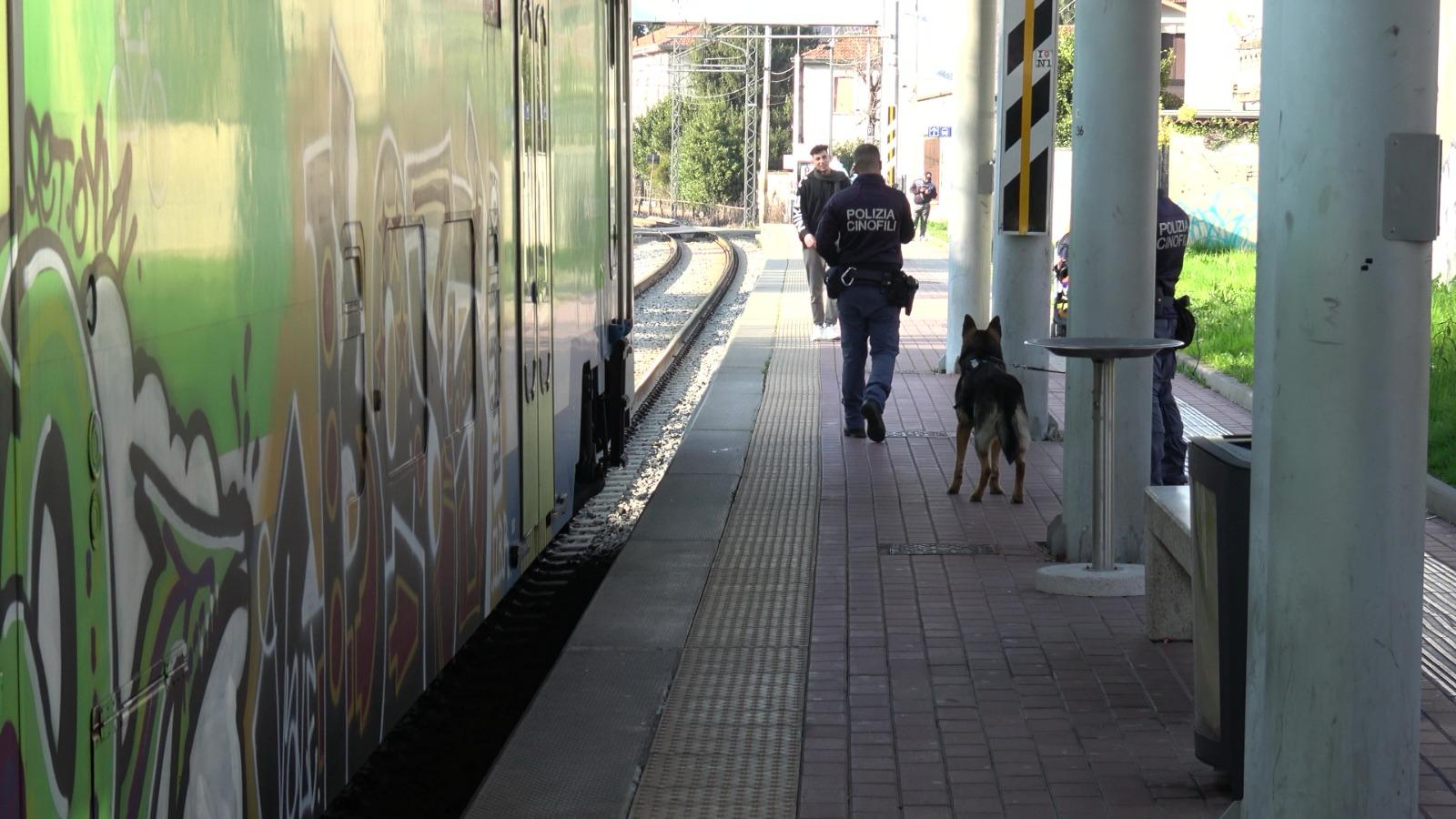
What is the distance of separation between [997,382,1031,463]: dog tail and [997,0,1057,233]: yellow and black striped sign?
2386mm

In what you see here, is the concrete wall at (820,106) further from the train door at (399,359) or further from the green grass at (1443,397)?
the train door at (399,359)

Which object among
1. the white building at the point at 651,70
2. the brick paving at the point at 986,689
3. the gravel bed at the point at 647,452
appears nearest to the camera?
the brick paving at the point at 986,689

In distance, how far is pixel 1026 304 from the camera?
12.7m

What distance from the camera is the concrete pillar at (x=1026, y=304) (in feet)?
41.3

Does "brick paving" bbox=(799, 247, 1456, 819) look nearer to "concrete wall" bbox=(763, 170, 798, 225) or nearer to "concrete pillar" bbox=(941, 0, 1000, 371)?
"concrete pillar" bbox=(941, 0, 1000, 371)

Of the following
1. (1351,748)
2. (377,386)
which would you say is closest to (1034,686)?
(1351,748)

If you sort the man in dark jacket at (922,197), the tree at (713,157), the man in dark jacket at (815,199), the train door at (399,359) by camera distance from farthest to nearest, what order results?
the tree at (713,157)
the man in dark jacket at (922,197)
the man in dark jacket at (815,199)
the train door at (399,359)

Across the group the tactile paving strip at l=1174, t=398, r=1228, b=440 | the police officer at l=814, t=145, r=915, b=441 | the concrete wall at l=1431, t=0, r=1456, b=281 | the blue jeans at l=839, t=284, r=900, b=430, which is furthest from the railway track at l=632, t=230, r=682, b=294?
the police officer at l=814, t=145, r=915, b=441

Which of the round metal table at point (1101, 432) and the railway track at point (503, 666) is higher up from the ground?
the round metal table at point (1101, 432)

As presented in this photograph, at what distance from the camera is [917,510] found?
977 cm

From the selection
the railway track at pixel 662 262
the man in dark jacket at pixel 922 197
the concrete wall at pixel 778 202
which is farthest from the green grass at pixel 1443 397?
the concrete wall at pixel 778 202

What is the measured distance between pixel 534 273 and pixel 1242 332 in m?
11.7

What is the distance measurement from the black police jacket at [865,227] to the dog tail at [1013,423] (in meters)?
2.36

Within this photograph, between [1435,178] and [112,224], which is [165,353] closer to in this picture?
[112,224]
